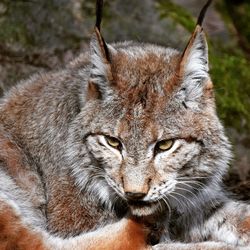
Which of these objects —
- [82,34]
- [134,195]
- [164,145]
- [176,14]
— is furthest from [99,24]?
[176,14]

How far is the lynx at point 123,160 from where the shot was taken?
5.88 metres

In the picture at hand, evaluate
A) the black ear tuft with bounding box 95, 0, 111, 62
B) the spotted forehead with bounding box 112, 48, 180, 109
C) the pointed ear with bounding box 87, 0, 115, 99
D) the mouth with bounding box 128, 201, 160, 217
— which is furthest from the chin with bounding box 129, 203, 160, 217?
the black ear tuft with bounding box 95, 0, 111, 62

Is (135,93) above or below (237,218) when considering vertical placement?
above

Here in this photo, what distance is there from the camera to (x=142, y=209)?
19.4 feet

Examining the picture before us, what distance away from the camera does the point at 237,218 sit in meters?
6.86

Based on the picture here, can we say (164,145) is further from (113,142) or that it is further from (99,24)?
(99,24)

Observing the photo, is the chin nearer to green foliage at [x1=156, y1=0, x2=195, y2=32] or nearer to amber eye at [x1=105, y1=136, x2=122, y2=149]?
amber eye at [x1=105, y1=136, x2=122, y2=149]

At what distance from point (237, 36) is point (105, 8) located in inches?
69.6

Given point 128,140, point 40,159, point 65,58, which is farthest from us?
point 65,58

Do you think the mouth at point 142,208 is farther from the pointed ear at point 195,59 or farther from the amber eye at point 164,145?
the pointed ear at point 195,59

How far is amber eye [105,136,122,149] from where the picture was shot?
19.4 feet

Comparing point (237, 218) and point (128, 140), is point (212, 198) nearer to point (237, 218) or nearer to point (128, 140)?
point (237, 218)

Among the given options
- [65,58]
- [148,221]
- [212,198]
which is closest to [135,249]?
[148,221]

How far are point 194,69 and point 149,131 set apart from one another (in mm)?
615
